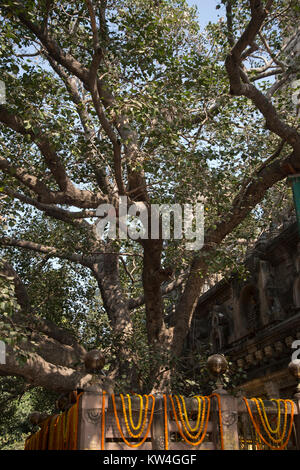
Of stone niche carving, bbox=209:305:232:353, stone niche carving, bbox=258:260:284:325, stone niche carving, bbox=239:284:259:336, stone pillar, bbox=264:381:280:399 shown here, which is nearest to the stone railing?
stone pillar, bbox=264:381:280:399

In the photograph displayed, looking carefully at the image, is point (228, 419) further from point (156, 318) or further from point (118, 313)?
point (118, 313)

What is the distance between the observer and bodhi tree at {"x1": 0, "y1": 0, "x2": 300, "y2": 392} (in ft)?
30.7

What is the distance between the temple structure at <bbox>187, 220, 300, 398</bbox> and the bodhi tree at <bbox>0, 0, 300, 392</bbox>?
1.27m

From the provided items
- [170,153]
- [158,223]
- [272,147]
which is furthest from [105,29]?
[272,147]

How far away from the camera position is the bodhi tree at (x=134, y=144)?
934 cm

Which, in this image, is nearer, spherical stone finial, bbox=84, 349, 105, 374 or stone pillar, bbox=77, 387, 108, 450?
stone pillar, bbox=77, 387, 108, 450

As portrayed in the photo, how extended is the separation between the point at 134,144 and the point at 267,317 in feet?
19.1

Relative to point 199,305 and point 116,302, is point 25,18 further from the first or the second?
point 199,305

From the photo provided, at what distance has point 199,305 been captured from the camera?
702 inches

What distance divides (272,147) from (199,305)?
23.5ft

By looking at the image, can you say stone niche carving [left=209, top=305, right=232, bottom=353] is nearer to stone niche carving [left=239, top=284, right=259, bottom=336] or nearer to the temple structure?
the temple structure

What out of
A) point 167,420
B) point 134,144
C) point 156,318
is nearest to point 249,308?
point 156,318

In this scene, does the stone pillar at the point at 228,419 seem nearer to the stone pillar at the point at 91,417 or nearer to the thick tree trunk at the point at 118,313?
the stone pillar at the point at 91,417

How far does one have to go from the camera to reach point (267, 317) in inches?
496
